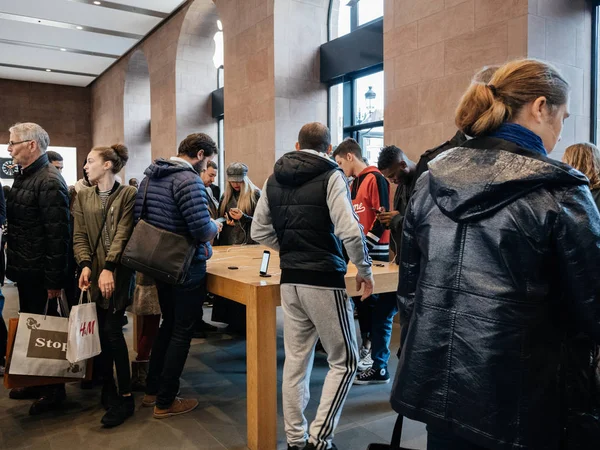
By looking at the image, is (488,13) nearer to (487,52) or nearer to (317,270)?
(487,52)

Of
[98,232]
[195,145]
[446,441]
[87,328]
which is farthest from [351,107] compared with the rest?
[446,441]

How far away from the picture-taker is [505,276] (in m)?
1.11

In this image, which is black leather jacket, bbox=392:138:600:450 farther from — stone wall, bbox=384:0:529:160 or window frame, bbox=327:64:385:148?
window frame, bbox=327:64:385:148

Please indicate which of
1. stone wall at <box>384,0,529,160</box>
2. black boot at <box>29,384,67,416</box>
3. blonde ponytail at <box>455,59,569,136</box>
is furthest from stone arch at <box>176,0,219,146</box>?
blonde ponytail at <box>455,59,569,136</box>

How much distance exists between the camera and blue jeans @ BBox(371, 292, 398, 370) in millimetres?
3381

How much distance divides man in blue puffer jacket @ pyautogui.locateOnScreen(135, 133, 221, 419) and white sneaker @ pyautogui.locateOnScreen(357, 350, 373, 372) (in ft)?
3.97

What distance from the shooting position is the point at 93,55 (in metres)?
13.2

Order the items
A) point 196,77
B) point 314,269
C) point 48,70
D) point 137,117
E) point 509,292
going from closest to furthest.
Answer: point 509,292 < point 314,269 < point 196,77 < point 137,117 < point 48,70

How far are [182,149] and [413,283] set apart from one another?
73.5 inches

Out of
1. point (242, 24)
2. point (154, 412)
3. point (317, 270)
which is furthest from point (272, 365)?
point (242, 24)

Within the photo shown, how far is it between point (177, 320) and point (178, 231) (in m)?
0.50

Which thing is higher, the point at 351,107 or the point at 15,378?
the point at 351,107

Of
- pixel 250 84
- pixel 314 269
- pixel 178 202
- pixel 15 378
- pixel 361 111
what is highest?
pixel 250 84

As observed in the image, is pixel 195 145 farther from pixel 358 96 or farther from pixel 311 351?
pixel 358 96
